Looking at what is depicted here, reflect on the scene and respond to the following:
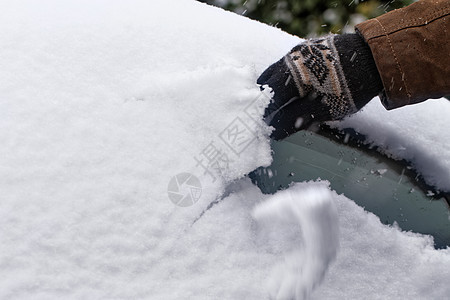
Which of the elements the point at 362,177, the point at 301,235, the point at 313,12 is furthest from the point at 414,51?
the point at 313,12

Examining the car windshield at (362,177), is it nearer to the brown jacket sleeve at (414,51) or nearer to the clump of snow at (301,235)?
the clump of snow at (301,235)

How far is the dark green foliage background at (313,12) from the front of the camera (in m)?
3.29

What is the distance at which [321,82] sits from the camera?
135 cm

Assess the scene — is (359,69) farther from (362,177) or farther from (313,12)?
(313,12)

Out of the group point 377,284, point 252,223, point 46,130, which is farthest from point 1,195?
point 377,284

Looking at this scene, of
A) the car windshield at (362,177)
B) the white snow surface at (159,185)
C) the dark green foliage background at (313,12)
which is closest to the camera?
the white snow surface at (159,185)

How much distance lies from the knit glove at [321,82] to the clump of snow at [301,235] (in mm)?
228

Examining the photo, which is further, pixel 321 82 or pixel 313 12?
pixel 313 12

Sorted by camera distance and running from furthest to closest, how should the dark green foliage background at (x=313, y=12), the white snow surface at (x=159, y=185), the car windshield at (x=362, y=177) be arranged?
the dark green foliage background at (x=313, y=12), the car windshield at (x=362, y=177), the white snow surface at (x=159, y=185)

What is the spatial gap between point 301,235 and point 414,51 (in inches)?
24.3

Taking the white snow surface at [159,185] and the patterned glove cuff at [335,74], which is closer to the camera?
the white snow surface at [159,185]

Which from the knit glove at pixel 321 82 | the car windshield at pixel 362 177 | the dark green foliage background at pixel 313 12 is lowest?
the dark green foliage background at pixel 313 12

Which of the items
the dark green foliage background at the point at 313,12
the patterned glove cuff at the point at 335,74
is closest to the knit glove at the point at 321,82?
the patterned glove cuff at the point at 335,74

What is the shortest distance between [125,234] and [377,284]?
2.10 feet
